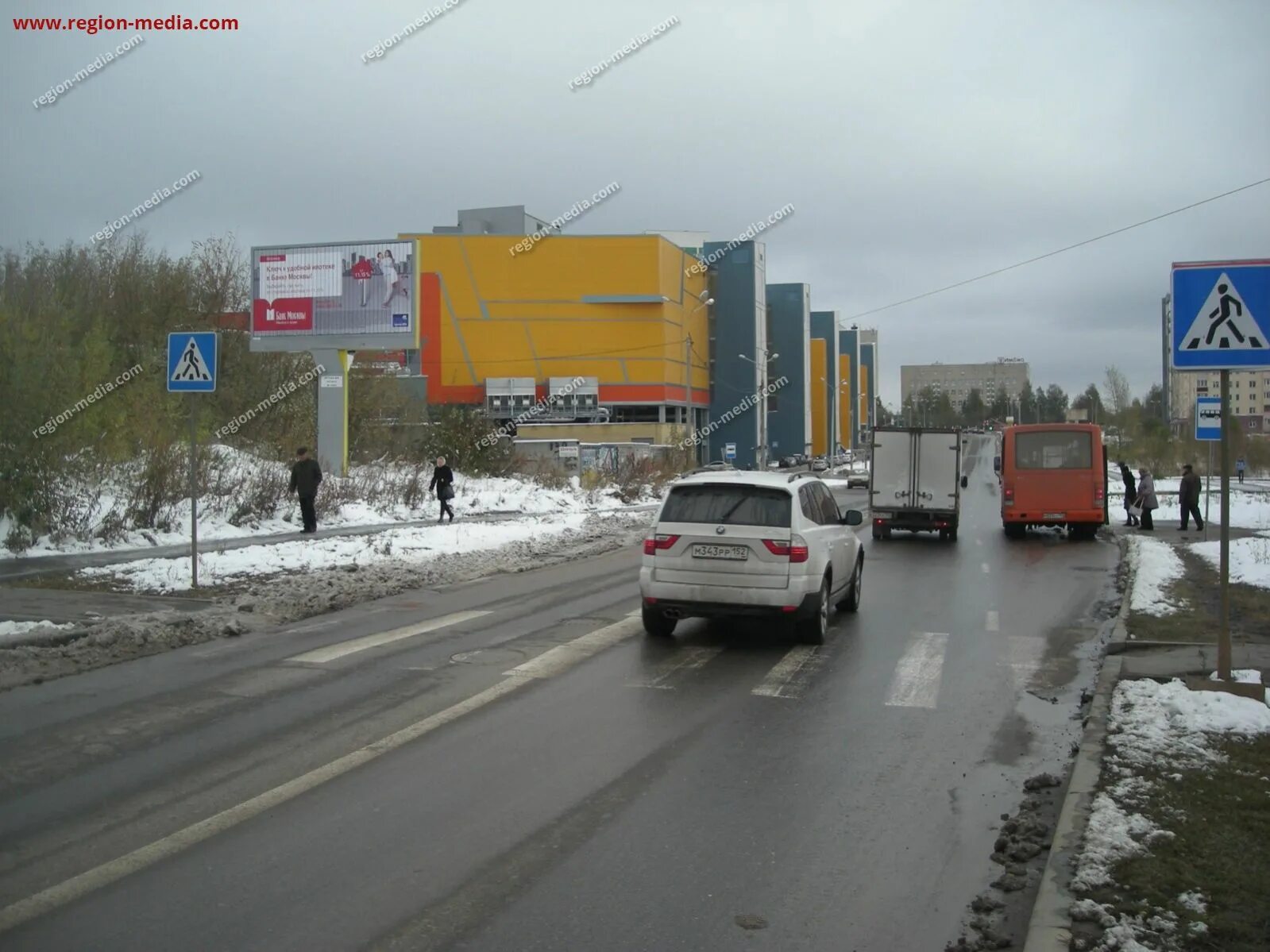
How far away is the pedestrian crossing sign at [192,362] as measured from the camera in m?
14.4

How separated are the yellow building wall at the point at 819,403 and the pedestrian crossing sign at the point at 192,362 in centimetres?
12113

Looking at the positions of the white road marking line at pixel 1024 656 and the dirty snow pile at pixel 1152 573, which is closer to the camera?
the white road marking line at pixel 1024 656

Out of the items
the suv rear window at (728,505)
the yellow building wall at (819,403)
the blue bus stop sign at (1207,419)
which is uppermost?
the yellow building wall at (819,403)

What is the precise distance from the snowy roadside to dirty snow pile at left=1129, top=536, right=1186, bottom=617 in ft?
31.6

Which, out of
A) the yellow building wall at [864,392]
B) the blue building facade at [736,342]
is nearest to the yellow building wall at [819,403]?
the blue building facade at [736,342]

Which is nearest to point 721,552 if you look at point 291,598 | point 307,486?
point 291,598

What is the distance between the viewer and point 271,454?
32.4 metres

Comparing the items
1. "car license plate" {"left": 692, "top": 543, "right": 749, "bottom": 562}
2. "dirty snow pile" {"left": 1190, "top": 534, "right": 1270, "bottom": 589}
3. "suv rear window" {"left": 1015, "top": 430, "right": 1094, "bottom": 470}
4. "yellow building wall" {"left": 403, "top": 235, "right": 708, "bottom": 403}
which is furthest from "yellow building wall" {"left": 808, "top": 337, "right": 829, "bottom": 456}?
"car license plate" {"left": 692, "top": 543, "right": 749, "bottom": 562}

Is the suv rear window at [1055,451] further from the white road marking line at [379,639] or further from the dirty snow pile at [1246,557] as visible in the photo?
the white road marking line at [379,639]

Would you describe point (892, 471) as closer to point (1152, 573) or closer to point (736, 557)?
point (1152, 573)

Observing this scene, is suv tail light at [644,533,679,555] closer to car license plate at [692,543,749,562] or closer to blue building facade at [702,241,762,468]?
car license plate at [692,543,749,562]

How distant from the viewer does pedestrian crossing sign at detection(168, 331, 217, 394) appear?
47.3 feet

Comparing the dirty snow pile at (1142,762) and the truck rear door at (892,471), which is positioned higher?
the truck rear door at (892,471)

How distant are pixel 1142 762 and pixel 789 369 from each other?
110m
